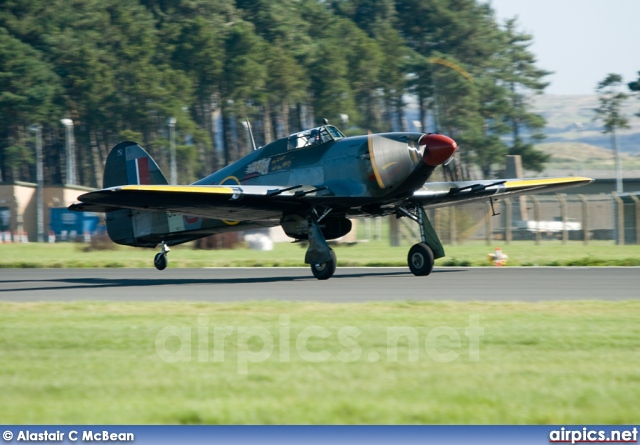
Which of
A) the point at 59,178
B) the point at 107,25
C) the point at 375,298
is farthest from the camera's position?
the point at 59,178

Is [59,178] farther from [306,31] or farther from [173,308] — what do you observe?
[173,308]

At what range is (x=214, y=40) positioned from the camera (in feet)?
238

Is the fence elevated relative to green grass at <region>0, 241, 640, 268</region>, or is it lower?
elevated

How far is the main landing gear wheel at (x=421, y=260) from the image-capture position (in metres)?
17.6

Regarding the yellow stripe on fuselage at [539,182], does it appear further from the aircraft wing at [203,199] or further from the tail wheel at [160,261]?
the tail wheel at [160,261]

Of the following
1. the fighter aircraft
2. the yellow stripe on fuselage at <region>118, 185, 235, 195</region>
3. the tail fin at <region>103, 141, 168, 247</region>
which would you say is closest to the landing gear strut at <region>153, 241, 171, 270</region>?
the tail fin at <region>103, 141, 168, 247</region>

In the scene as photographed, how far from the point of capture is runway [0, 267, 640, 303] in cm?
1373

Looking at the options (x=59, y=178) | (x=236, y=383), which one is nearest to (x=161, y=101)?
(x=59, y=178)

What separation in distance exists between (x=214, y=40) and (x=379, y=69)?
49.0 feet

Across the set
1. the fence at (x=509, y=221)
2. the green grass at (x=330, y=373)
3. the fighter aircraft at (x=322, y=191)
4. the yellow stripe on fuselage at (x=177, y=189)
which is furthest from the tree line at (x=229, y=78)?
the green grass at (x=330, y=373)

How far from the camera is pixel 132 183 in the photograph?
20.8m

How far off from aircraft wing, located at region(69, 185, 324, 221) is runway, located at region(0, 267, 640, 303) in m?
1.44

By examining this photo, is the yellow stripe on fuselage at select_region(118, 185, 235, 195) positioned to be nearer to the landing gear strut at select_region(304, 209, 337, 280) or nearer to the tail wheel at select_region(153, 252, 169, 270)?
the landing gear strut at select_region(304, 209, 337, 280)

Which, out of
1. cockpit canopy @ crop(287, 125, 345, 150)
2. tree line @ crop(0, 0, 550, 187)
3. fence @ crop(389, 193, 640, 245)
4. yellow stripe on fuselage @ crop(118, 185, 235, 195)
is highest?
tree line @ crop(0, 0, 550, 187)
